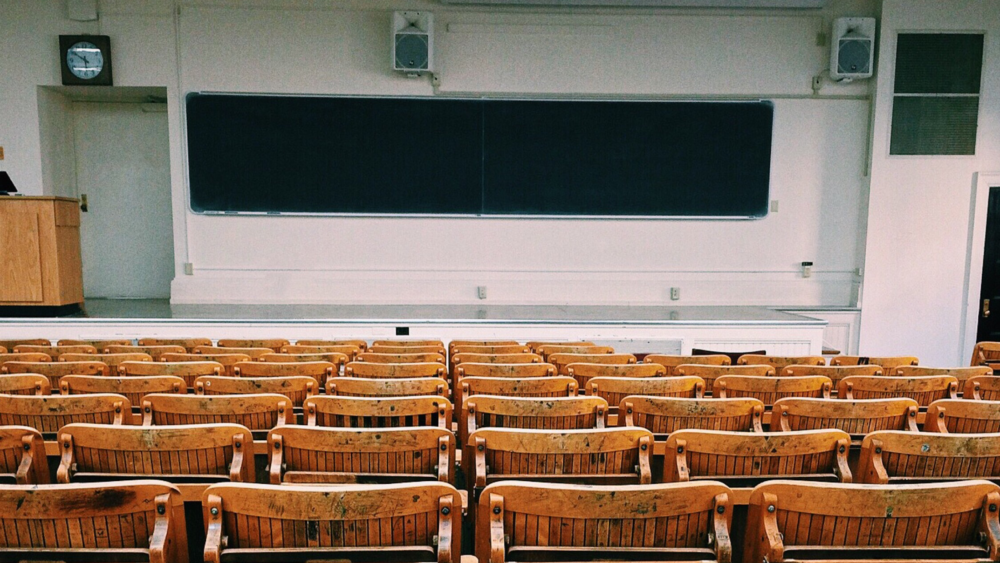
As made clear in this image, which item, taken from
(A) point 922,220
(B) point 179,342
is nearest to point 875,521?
(B) point 179,342

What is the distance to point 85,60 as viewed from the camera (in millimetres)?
7301

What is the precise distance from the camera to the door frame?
7.38 m

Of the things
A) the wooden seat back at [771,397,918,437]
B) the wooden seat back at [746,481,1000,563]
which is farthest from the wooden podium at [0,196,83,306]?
the wooden seat back at [746,481,1000,563]

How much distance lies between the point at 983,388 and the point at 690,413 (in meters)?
1.99

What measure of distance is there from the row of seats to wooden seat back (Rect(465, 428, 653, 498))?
0.47 m

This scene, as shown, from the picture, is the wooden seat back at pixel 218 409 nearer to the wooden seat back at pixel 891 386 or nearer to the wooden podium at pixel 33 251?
the wooden seat back at pixel 891 386

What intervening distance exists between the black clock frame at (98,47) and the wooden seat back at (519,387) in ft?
22.8

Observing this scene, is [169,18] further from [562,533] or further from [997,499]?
[997,499]

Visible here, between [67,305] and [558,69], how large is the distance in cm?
628

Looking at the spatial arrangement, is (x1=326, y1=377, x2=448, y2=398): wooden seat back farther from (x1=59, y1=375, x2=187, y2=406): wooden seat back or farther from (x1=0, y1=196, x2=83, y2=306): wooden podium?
(x1=0, y1=196, x2=83, y2=306): wooden podium

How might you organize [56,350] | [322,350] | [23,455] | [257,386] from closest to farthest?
[23,455] → [257,386] → [56,350] → [322,350]

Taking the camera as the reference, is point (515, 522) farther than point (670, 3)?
No

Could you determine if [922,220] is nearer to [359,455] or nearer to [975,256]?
[975,256]

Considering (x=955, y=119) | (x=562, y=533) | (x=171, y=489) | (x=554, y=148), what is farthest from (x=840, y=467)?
(x=955, y=119)
